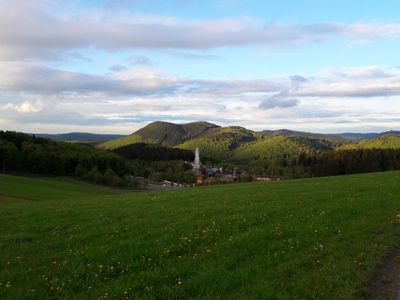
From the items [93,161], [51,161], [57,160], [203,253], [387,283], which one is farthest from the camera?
[93,161]

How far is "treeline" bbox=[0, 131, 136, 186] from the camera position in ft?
414

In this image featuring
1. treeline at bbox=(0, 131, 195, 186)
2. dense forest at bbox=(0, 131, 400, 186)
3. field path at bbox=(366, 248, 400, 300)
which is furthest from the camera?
treeline at bbox=(0, 131, 195, 186)

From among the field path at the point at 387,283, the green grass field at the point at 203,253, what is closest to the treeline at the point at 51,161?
the green grass field at the point at 203,253

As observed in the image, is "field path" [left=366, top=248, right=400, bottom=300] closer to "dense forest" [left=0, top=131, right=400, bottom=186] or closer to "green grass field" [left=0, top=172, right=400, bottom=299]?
"green grass field" [left=0, top=172, right=400, bottom=299]

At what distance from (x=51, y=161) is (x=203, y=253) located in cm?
12223

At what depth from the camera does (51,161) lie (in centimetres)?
12731

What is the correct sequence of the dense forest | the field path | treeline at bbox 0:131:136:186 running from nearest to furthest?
the field path
the dense forest
treeline at bbox 0:131:136:186

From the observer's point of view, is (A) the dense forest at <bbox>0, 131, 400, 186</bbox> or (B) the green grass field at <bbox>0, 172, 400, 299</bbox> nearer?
(B) the green grass field at <bbox>0, 172, 400, 299</bbox>

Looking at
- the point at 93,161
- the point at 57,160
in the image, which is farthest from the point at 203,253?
the point at 93,161

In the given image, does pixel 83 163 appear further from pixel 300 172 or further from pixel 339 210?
pixel 339 210

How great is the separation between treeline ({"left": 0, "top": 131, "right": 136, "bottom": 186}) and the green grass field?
10864 centimetres

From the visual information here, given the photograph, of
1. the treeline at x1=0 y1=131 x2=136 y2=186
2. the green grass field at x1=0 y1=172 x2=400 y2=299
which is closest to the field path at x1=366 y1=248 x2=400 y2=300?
the green grass field at x1=0 y1=172 x2=400 y2=299

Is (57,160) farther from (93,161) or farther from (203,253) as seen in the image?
(203,253)

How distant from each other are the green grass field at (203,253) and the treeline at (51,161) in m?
109
